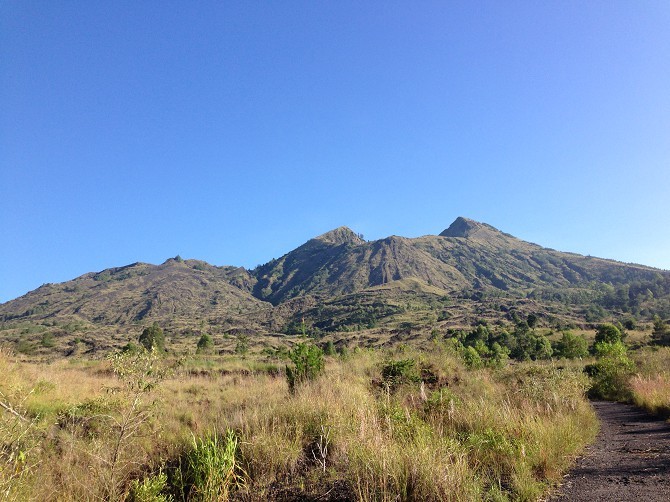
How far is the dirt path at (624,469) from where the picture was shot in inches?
212

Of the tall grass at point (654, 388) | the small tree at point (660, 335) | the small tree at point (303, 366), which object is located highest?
the small tree at point (303, 366)

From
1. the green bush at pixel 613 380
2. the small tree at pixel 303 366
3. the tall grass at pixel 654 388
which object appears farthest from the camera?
the green bush at pixel 613 380

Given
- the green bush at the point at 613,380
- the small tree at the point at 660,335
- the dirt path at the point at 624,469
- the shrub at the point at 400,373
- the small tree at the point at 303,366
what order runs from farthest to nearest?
the small tree at the point at 660,335, the green bush at the point at 613,380, the shrub at the point at 400,373, the small tree at the point at 303,366, the dirt path at the point at 624,469

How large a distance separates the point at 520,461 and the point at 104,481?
5.83m

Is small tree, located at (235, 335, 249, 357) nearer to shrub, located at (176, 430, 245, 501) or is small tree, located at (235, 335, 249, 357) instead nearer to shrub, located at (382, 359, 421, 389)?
shrub, located at (382, 359, 421, 389)

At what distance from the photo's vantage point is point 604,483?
19.3 feet

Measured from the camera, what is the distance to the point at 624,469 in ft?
21.6

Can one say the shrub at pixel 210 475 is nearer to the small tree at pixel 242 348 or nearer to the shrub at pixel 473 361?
the shrub at pixel 473 361

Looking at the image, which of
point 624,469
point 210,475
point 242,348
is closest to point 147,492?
point 210,475

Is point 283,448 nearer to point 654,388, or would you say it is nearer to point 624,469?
point 624,469

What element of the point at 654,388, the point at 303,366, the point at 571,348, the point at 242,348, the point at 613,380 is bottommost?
the point at 571,348

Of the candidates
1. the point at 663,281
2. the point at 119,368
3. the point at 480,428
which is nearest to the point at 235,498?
the point at 119,368

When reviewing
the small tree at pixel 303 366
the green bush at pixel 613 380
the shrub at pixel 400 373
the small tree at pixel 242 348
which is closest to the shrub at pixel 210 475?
the small tree at pixel 303 366

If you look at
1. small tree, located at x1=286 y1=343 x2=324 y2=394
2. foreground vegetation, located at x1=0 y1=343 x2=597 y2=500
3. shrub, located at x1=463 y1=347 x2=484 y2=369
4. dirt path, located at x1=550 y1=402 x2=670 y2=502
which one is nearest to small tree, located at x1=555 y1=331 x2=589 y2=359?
shrub, located at x1=463 y1=347 x2=484 y2=369
